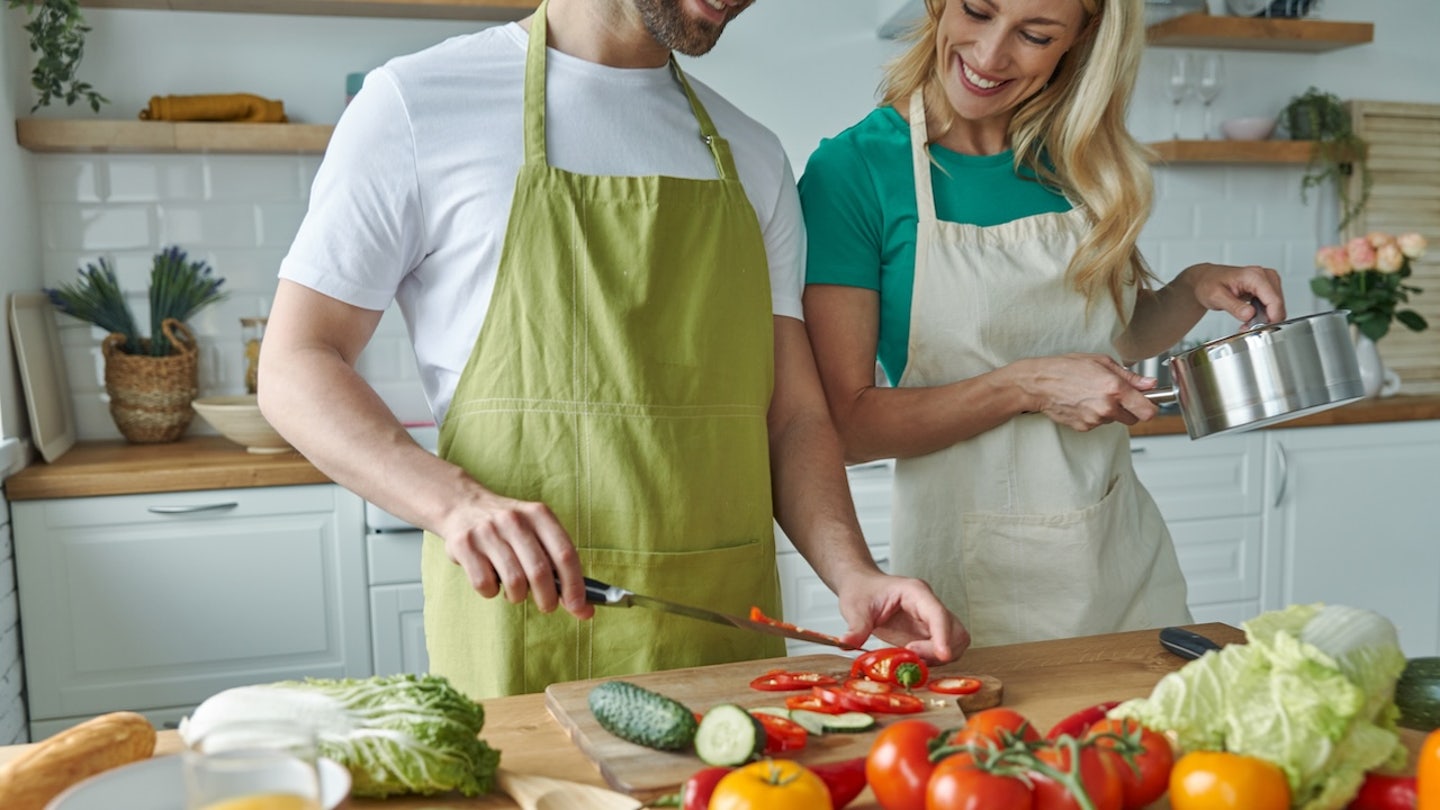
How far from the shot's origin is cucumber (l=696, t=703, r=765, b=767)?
1.03 meters

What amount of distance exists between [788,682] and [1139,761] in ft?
1.27

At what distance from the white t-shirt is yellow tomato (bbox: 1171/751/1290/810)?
859 millimetres

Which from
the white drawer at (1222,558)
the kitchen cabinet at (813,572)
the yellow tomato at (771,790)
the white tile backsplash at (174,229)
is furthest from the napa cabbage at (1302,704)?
the white tile backsplash at (174,229)

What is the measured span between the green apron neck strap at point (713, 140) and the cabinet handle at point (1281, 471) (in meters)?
2.50

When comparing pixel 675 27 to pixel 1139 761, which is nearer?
pixel 1139 761

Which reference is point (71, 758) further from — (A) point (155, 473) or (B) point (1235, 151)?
(B) point (1235, 151)

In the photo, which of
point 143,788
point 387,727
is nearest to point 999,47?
point 387,727

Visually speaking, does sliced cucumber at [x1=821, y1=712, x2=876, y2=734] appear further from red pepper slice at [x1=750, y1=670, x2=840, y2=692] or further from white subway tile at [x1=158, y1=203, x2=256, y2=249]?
white subway tile at [x1=158, y1=203, x2=256, y2=249]

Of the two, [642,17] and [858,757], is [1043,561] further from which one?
[642,17]

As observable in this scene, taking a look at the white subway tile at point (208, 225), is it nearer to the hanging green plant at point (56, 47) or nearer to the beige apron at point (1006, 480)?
the hanging green plant at point (56, 47)

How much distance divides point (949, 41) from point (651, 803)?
3.63 ft

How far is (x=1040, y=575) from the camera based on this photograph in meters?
1.74

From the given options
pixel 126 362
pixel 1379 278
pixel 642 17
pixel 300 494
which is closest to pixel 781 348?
pixel 642 17

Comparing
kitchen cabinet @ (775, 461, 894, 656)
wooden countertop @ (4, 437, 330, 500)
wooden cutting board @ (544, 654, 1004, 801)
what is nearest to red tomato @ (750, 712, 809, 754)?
wooden cutting board @ (544, 654, 1004, 801)
